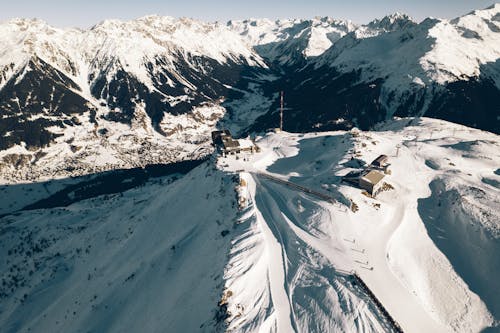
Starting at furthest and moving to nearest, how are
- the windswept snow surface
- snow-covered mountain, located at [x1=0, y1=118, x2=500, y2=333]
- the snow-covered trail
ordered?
snow-covered mountain, located at [x1=0, y1=118, x2=500, y2=333] < the windswept snow surface < the snow-covered trail

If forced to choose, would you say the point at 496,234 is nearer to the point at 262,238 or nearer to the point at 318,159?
the point at 262,238

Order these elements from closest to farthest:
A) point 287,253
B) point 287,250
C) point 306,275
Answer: point 306,275 → point 287,253 → point 287,250

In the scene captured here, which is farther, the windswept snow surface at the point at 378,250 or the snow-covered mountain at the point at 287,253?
the snow-covered mountain at the point at 287,253

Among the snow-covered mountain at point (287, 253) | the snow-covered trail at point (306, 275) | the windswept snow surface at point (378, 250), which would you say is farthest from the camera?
the snow-covered mountain at point (287, 253)

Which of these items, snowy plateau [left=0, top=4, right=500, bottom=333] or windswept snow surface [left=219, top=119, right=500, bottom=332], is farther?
snowy plateau [left=0, top=4, right=500, bottom=333]

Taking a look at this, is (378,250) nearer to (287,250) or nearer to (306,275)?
(306,275)

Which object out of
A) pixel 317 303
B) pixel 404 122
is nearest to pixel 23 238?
pixel 317 303

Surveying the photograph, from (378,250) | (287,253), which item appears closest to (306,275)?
(287,253)

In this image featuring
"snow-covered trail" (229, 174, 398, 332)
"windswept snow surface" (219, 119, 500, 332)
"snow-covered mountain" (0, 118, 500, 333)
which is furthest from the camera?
"snow-covered mountain" (0, 118, 500, 333)
